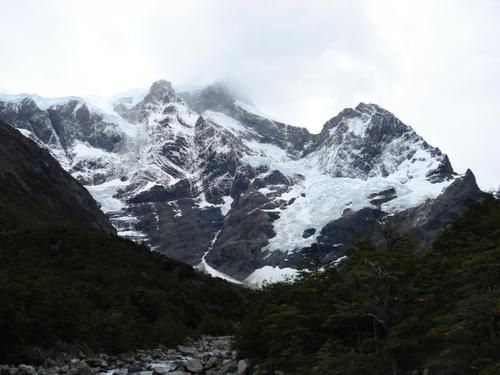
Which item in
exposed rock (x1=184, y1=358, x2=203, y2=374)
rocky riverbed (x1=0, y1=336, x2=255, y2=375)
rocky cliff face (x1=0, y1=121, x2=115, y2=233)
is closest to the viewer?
rocky riverbed (x1=0, y1=336, x2=255, y2=375)

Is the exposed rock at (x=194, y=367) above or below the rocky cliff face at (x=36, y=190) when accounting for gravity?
below

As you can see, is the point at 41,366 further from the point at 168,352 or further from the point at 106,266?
the point at 106,266

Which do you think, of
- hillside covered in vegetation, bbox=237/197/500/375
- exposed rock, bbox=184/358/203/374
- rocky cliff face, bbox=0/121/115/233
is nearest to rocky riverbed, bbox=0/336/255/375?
exposed rock, bbox=184/358/203/374

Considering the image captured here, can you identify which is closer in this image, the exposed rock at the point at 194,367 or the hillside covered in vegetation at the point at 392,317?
the hillside covered in vegetation at the point at 392,317

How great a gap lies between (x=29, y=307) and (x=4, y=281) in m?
2.00

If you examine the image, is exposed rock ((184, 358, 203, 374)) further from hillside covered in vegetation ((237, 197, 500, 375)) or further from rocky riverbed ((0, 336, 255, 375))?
hillside covered in vegetation ((237, 197, 500, 375))

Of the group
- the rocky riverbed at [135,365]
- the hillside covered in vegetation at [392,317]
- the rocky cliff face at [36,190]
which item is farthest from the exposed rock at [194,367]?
the rocky cliff face at [36,190]

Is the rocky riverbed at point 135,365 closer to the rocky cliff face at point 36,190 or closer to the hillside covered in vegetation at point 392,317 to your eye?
the hillside covered in vegetation at point 392,317

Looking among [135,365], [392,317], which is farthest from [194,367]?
[392,317]

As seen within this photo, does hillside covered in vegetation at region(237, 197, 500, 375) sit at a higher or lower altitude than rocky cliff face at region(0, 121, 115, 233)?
lower

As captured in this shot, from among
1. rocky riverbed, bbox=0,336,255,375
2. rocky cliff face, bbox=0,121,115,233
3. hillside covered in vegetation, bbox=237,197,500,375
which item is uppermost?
rocky cliff face, bbox=0,121,115,233

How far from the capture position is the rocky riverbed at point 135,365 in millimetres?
27125

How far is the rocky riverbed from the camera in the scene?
27.1m

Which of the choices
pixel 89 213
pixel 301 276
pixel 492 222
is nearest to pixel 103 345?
pixel 301 276
